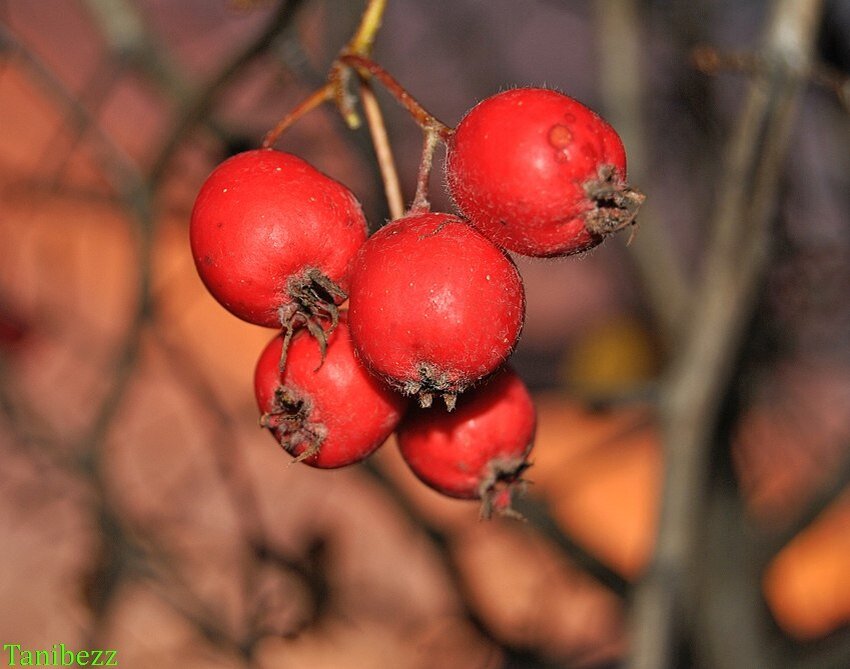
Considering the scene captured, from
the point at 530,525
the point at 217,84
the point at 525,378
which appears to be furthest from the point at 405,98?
the point at 525,378

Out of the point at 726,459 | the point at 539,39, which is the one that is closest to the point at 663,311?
the point at 726,459

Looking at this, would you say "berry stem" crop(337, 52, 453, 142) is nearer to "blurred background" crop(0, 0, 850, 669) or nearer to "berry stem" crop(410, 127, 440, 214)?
"berry stem" crop(410, 127, 440, 214)

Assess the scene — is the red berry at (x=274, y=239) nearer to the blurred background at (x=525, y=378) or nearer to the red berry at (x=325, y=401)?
the red berry at (x=325, y=401)

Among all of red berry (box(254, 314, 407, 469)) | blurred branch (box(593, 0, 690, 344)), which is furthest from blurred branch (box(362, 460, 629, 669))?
red berry (box(254, 314, 407, 469))

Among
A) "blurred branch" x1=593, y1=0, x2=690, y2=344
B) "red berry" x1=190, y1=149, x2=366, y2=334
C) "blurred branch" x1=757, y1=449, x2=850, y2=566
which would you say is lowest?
"red berry" x1=190, y1=149, x2=366, y2=334

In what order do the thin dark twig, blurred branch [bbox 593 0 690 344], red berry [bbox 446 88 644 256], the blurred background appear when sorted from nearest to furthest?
red berry [bbox 446 88 644 256] < the thin dark twig < the blurred background < blurred branch [bbox 593 0 690 344]

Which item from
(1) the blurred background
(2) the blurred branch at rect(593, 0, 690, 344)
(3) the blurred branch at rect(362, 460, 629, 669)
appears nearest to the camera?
(1) the blurred background

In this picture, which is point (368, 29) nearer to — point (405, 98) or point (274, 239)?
point (405, 98)
